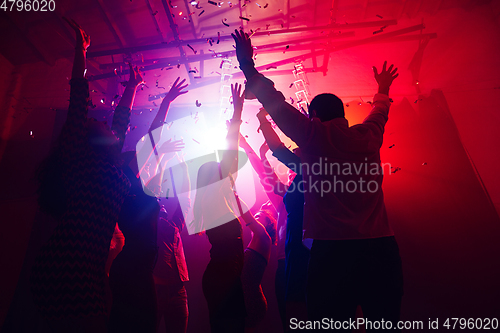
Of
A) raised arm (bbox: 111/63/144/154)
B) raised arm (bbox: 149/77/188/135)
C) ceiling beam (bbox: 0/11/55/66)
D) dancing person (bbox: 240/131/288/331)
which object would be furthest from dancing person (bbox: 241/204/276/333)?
ceiling beam (bbox: 0/11/55/66)

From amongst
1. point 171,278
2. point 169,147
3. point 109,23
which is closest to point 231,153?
point 169,147

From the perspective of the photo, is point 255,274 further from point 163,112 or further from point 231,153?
point 163,112

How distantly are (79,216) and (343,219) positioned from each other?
1.37 meters

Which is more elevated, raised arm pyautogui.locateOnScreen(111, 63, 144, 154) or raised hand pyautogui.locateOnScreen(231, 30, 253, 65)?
raised hand pyautogui.locateOnScreen(231, 30, 253, 65)

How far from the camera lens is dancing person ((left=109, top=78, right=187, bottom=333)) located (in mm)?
1457

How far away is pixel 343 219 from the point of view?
3.91 ft

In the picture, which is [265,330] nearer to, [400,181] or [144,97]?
[400,181]

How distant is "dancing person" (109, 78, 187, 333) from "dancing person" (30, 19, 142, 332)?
32cm

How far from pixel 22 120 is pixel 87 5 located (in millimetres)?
2339

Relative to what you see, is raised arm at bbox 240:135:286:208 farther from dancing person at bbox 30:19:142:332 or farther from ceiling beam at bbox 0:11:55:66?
ceiling beam at bbox 0:11:55:66

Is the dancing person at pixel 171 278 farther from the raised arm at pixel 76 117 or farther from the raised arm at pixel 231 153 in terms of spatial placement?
the raised arm at pixel 76 117

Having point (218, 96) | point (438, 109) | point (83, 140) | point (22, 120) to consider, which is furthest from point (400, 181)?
point (22, 120)

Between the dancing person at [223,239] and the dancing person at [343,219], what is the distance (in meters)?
0.80

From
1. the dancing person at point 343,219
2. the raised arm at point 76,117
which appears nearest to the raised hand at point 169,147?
the raised arm at point 76,117
